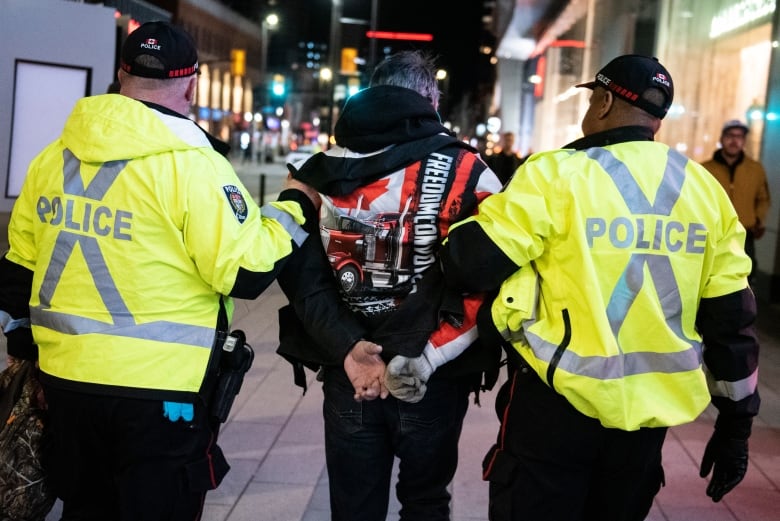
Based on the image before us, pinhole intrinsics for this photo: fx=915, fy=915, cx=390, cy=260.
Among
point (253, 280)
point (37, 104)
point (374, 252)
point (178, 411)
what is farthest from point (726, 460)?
point (37, 104)

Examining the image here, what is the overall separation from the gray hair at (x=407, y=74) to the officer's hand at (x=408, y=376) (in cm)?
88

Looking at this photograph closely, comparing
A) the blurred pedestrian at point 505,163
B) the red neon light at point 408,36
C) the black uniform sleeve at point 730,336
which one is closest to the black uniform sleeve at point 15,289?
the black uniform sleeve at point 730,336

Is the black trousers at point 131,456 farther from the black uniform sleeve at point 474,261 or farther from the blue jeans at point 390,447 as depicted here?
the black uniform sleeve at point 474,261

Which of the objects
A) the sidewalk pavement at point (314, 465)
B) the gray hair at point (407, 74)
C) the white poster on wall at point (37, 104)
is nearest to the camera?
the gray hair at point (407, 74)

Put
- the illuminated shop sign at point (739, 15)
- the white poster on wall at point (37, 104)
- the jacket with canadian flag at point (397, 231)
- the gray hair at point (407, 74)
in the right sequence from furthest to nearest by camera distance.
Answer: the white poster on wall at point (37, 104) → the illuminated shop sign at point (739, 15) → the gray hair at point (407, 74) → the jacket with canadian flag at point (397, 231)

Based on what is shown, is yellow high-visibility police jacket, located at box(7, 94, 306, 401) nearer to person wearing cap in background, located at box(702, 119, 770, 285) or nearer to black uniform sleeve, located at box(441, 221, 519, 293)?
black uniform sleeve, located at box(441, 221, 519, 293)

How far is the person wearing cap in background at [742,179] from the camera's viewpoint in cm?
886

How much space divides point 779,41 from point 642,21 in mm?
6647

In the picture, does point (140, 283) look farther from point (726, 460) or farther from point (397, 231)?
point (726, 460)

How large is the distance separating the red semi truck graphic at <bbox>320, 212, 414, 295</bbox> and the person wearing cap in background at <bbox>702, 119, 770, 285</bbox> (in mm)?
6758

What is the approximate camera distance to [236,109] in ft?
236

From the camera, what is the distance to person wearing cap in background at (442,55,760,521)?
102 inches

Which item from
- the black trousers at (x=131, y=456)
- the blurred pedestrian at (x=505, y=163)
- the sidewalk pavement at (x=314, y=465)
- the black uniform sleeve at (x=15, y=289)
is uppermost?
the blurred pedestrian at (x=505, y=163)

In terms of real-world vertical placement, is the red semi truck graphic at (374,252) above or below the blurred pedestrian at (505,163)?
below
